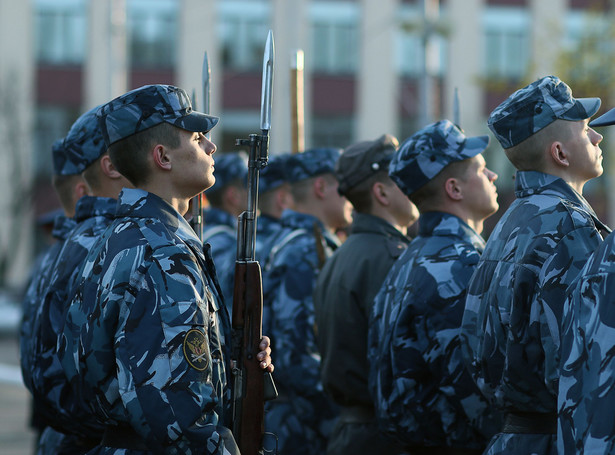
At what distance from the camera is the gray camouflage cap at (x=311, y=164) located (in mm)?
6871

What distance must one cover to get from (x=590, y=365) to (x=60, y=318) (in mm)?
2630

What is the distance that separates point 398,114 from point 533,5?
214 inches

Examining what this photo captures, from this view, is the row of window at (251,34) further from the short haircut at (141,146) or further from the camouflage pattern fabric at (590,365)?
the camouflage pattern fabric at (590,365)

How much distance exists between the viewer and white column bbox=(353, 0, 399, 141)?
35.4m

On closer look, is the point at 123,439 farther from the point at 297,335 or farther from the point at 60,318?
the point at 297,335

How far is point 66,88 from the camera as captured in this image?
34469mm

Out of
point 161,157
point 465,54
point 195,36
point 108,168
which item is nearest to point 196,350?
point 161,157

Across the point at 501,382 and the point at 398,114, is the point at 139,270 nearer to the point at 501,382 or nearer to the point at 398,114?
the point at 501,382

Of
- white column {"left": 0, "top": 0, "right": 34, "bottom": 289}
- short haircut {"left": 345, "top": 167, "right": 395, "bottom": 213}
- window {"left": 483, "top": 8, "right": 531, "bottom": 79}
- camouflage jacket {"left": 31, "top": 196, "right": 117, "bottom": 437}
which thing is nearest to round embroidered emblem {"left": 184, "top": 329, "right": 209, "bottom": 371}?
camouflage jacket {"left": 31, "top": 196, "right": 117, "bottom": 437}

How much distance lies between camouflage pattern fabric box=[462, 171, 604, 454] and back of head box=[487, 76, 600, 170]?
0.27 ft

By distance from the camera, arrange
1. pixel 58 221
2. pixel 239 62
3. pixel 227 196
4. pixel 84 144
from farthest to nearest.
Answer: pixel 239 62
pixel 227 196
pixel 58 221
pixel 84 144

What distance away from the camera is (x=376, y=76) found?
117ft

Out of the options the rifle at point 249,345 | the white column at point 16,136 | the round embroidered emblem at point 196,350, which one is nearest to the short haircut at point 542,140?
the rifle at point 249,345

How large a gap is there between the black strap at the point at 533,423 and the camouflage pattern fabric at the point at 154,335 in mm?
998
